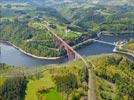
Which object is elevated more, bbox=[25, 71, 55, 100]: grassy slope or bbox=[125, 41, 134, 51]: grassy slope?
bbox=[25, 71, 55, 100]: grassy slope

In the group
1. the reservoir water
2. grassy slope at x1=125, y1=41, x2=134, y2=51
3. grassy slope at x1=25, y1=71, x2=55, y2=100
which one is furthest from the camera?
grassy slope at x1=125, y1=41, x2=134, y2=51

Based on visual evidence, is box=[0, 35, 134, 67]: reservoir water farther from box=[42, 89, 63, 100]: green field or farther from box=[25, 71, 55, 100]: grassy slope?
box=[42, 89, 63, 100]: green field

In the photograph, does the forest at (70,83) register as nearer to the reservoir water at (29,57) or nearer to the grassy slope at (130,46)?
the reservoir water at (29,57)

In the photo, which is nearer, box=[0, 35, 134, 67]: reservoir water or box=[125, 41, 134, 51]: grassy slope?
box=[0, 35, 134, 67]: reservoir water

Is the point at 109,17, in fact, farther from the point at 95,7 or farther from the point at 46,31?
the point at 46,31

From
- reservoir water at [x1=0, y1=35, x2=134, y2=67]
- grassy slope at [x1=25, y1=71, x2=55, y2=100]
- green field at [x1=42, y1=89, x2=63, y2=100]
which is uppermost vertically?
green field at [x1=42, y1=89, x2=63, y2=100]

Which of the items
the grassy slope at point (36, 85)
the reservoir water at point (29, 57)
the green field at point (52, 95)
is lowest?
the reservoir water at point (29, 57)

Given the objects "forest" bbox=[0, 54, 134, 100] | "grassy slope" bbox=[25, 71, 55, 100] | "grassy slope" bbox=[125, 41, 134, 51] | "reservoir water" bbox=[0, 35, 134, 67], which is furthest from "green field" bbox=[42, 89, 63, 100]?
"grassy slope" bbox=[125, 41, 134, 51]

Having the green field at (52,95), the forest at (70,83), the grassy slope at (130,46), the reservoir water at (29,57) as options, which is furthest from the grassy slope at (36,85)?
the grassy slope at (130,46)

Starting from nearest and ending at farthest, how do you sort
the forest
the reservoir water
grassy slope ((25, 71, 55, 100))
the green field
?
the green field < the forest < grassy slope ((25, 71, 55, 100)) < the reservoir water

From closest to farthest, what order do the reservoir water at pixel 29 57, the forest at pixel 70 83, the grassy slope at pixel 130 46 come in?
the forest at pixel 70 83 < the reservoir water at pixel 29 57 < the grassy slope at pixel 130 46

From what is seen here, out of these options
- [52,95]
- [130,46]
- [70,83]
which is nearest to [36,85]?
[52,95]

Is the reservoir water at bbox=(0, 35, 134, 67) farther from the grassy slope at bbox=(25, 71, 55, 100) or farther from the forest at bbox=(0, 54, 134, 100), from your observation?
the grassy slope at bbox=(25, 71, 55, 100)
